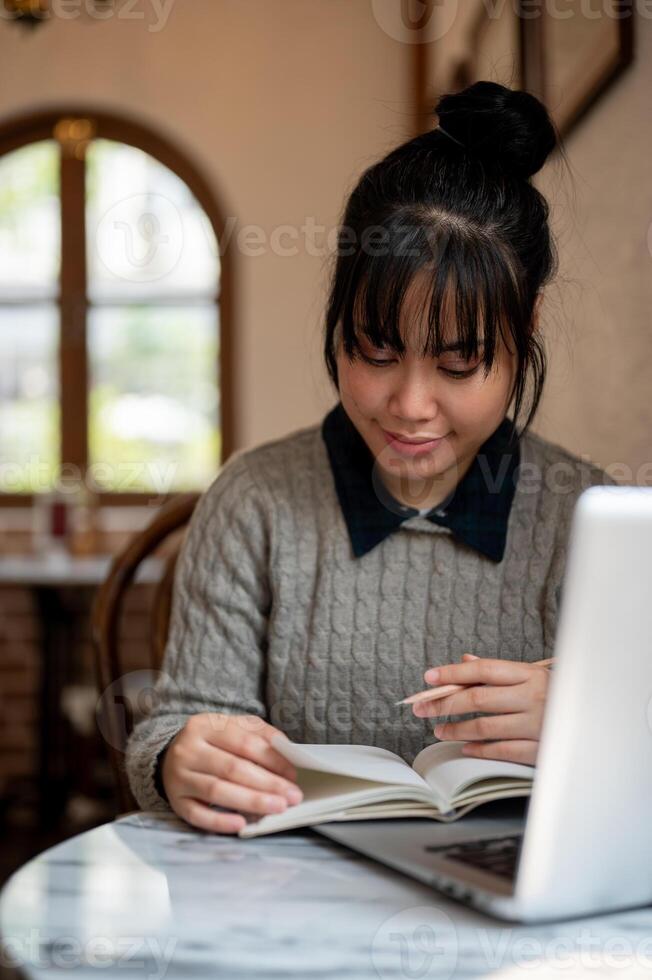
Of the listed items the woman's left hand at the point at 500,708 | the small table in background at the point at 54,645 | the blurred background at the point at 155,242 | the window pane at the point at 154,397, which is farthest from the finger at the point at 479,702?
the window pane at the point at 154,397

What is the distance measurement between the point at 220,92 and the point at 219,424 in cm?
112

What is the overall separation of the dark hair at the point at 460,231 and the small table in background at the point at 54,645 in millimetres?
1997

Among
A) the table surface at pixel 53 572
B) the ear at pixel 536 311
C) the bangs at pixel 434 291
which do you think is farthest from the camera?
the table surface at pixel 53 572

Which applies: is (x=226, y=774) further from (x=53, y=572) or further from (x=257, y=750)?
(x=53, y=572)

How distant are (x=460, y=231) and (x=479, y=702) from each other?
16.3 inches

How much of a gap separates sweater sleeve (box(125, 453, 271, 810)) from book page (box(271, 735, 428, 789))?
0.23 m

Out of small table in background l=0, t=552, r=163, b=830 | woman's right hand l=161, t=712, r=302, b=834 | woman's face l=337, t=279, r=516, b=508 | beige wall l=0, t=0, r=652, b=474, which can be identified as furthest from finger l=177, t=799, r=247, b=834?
beige wall l=0, t=0, r=652, b=474

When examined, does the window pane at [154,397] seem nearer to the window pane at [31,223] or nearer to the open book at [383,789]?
the window pane at [31,223]

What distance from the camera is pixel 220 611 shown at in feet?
3.35

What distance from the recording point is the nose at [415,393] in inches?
35.4

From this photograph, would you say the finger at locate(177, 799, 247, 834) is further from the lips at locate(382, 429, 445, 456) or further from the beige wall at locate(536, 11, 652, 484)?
the beige wall at locate(536, 11, 652, 484)

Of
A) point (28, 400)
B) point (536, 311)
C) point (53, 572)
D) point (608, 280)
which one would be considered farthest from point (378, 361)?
→ point (28, 400)

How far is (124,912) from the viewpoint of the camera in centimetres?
56

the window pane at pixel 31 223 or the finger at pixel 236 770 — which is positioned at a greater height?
the window pane at pixel 31 223
